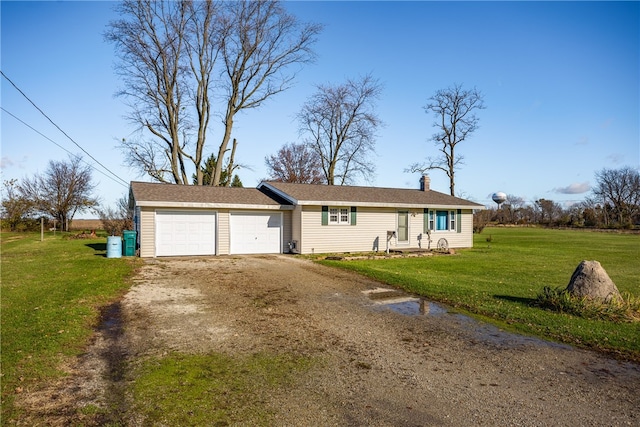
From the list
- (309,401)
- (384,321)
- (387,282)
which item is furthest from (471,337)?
(387,282)

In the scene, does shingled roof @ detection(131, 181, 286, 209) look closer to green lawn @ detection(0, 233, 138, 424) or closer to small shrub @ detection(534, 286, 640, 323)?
green lawn @ detection(0, 233, 138, 424)

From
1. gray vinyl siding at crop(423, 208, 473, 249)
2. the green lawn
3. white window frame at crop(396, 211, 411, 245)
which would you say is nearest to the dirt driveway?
the green lawn

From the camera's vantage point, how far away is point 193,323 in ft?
22.4

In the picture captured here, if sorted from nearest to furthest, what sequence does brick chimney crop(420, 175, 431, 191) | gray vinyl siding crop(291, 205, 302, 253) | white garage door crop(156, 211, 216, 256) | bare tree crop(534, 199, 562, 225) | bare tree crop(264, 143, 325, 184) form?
1. white garage door crop(156, 211, 216, 256)
2. gray vinyl siding crop(291, 205, 302, 253)
3. brick chimney crop(420, 175, 431, 191)
4. bare tree crop(264, 143, 325, 184)
5. bare tree crop(534, 199, 562, 225)

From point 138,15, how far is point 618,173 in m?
71.4

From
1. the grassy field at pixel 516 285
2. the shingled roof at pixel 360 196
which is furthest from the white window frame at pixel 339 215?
the grassy field at pixel 516 285

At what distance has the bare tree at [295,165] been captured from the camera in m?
45.5

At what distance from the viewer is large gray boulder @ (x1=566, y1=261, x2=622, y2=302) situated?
794 cm

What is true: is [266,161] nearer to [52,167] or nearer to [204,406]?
[52,167]

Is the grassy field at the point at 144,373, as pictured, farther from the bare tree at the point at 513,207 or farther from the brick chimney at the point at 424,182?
the bare tree at the point at 513,207

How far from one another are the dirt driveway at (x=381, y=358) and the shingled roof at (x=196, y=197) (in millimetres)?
7874

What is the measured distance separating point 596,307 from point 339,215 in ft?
43.4

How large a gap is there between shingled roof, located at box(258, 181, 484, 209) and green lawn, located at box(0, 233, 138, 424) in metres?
8.61

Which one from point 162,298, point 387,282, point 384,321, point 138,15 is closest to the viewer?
point 384,321
